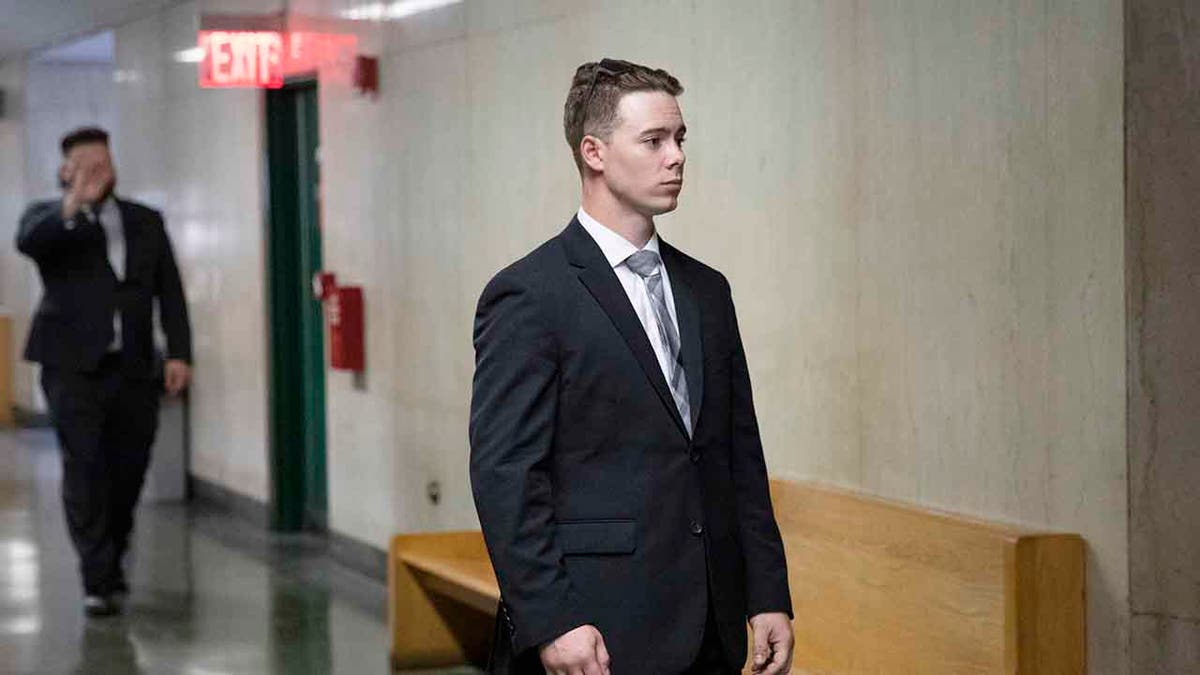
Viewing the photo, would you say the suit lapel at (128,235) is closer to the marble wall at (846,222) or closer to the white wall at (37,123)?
the marble wall at (846,222)

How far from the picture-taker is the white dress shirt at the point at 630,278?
2946mm

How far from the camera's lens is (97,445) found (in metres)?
7.43

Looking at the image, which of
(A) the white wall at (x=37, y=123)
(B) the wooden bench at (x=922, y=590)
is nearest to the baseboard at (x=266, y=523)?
(B) the wooden bench at (x=922, y=590)

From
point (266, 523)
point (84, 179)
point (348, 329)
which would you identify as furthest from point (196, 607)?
point (266, 523)

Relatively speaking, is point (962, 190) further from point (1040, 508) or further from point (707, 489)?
point (707, 489)

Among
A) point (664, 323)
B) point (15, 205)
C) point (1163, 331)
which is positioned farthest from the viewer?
point (15, 205)

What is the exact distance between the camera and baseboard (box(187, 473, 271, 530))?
9.93m

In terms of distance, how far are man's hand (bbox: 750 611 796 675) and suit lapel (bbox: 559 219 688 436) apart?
12.4 inches

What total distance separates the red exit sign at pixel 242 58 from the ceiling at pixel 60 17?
2.34 m

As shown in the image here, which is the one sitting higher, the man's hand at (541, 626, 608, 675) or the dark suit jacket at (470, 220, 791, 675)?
the dark suit jacket at (470, 220, 791, 675)

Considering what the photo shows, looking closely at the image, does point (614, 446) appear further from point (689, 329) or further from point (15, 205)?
point (15, 205)

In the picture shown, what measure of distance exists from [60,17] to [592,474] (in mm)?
10711

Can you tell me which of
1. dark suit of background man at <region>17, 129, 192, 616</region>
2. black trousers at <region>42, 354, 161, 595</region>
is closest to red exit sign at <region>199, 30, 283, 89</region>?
dark suit of background man at <region>17, 129, 192, 616</region>

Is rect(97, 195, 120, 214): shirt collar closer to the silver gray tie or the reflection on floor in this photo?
the reflection on floor
